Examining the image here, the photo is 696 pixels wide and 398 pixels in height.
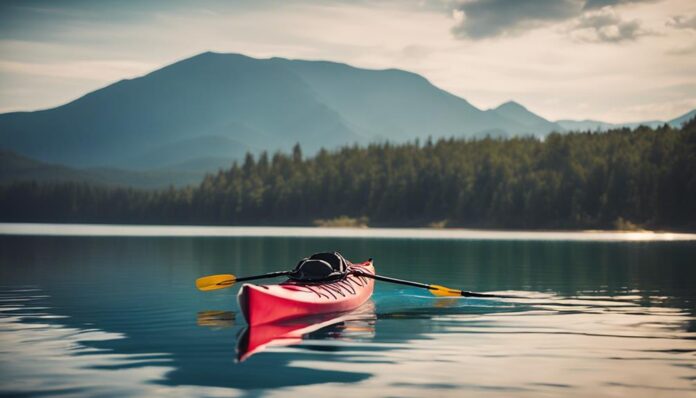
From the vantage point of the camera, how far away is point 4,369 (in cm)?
2298

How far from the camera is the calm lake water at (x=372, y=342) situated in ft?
69.4

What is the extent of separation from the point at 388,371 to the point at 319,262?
14091 mm

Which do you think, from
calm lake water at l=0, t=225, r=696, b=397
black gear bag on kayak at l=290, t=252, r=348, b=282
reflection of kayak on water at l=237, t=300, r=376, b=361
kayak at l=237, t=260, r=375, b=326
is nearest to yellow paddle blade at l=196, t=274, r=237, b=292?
calm lake water at l=0, t=225, r=696, b=397

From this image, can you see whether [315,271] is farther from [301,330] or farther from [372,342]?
[372,342]

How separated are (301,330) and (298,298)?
2.19 m

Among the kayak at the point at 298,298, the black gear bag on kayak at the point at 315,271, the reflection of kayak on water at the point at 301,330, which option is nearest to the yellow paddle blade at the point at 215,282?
the black gear bag on kayak at the point at 315,271

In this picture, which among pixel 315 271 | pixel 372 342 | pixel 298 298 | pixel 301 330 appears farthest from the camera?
pixel 315 271

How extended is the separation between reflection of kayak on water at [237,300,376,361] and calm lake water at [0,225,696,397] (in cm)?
14

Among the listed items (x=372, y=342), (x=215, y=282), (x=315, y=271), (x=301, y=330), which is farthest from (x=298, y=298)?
(x=215, y=282)

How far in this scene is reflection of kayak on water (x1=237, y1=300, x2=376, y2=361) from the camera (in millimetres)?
27172

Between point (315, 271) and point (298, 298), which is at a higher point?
point (315, 271)

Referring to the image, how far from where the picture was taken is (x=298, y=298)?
32.5 meters

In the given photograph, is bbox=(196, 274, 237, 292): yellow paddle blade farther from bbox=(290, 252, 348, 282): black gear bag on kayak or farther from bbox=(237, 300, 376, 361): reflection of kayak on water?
bbox=(237, 300, 376, 361): reflection of kayak on water

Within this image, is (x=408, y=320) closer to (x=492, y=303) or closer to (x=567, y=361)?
(x=492, y=303)
